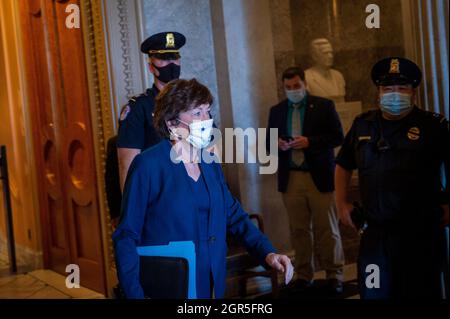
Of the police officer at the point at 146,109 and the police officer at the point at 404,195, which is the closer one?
the police officer at the point at 404,195

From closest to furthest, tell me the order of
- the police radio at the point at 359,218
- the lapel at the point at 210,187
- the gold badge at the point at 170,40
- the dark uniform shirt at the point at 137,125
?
the lapel at the point at 210,187, the police radio at the point at 359,218, the dark uniform shirt at the point at 137,125, the gold badge at the point at 170,40

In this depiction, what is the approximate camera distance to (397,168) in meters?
2.45

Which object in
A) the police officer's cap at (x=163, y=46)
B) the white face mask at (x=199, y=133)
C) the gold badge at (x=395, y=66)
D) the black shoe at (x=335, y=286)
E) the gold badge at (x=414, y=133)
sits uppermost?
the police officer's cap at (x=163, y=46)

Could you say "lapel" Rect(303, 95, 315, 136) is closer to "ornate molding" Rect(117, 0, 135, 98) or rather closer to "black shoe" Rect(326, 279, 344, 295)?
"black shoe" Rect(326, 279, 344, 295)

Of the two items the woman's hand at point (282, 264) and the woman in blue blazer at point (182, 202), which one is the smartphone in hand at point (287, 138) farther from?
the woman's hand at point (282, 264)

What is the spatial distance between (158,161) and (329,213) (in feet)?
6.24

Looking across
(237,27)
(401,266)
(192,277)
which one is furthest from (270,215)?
(192,277)

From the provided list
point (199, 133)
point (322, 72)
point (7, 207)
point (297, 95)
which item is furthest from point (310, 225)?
point (7, 207)

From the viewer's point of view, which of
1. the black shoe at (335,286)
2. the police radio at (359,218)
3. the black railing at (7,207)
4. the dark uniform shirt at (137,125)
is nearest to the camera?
the police radio at (359,218)

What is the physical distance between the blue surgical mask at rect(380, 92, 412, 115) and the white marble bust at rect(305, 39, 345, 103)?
1704mm

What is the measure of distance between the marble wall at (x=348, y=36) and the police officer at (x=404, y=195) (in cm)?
178

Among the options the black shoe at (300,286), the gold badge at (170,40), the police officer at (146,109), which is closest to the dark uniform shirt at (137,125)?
the police officer at (146,109)

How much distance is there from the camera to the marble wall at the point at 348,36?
422cm

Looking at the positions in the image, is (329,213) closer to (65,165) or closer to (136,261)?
(65,165)
